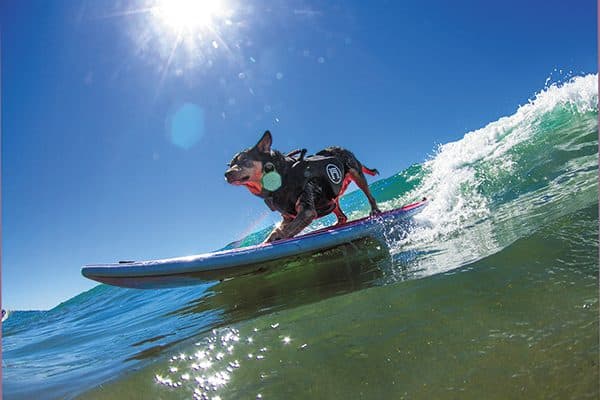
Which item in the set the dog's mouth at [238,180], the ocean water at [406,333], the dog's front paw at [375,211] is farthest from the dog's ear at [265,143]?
the dog's front paw at [375,211]

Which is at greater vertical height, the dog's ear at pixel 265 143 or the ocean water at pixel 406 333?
the dog's ear at pixel 265 143

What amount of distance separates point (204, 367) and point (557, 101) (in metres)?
14.1

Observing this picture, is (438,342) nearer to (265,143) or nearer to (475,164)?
(265,143)

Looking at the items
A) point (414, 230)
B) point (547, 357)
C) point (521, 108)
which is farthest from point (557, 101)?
point (547, 357)

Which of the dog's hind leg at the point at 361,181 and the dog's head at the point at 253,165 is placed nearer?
the dog's head at the point at 253,165

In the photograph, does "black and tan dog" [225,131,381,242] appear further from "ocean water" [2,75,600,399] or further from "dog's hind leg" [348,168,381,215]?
"ocean water" [2,75,600,399]

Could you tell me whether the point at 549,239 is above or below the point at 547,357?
above

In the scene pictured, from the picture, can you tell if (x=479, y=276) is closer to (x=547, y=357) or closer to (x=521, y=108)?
(x=547, y=357)

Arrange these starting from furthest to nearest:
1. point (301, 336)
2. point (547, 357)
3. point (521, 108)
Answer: point (521, 108)
point (301, 336)
point (547, 357)

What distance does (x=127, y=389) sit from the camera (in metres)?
2.00

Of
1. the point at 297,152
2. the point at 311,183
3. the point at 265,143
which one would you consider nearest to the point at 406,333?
the point at 311,183

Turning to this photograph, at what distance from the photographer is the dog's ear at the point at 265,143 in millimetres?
5632

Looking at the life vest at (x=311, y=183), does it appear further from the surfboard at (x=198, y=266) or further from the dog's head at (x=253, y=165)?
the surfboard at (x=198, y=266)

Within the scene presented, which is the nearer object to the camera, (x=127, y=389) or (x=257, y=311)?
(x=127, y=389)
